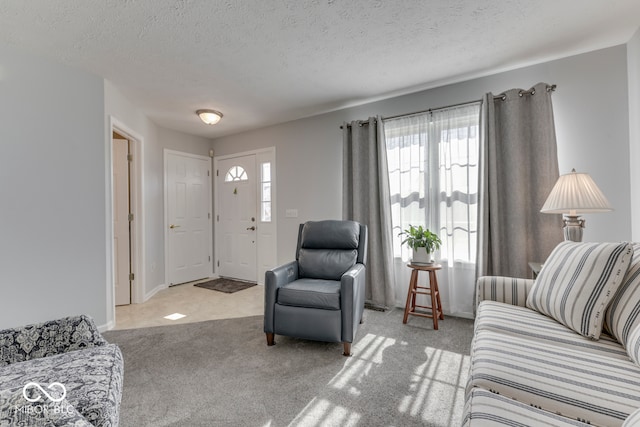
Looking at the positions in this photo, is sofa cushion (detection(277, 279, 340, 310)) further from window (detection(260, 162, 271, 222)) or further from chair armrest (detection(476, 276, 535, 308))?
window (detection(260, 162, 271, 222))

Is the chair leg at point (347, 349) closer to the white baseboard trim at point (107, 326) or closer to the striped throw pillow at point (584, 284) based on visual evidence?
the striped throw pillow at point (584, 284)

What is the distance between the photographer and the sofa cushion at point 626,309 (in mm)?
1224

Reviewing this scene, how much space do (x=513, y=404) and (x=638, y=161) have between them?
2327 mm

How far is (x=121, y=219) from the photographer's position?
11.6 feet

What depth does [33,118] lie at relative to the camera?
230 cm

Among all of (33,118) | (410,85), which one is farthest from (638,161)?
(33,118)

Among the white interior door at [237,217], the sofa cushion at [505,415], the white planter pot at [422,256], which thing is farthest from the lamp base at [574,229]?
the white interior door at [237,217]

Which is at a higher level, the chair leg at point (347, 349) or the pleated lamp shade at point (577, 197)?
the pleated lamp shade at point (577, 197)

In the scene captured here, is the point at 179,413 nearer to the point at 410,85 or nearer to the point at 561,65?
the point at 410,85

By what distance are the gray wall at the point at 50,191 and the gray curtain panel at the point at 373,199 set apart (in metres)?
2.50

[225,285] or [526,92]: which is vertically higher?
[526,92]

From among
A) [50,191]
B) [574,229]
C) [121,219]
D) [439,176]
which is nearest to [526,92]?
[439,176]

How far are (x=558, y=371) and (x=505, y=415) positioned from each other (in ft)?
→ 1.40

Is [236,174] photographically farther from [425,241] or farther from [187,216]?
[425,241]
